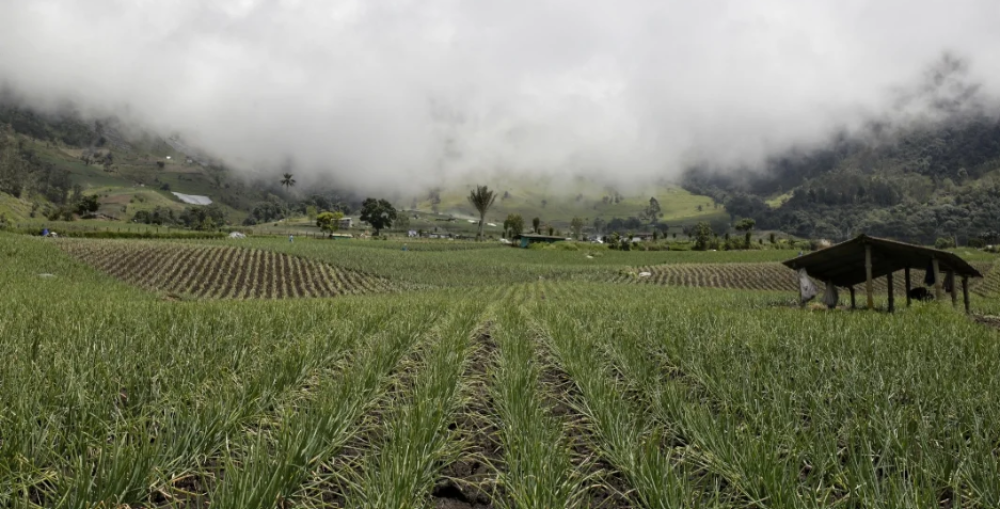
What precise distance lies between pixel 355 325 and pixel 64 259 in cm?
3112

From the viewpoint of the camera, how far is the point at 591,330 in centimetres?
877

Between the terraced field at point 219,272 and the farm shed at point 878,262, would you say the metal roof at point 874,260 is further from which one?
the terraced field at point 219,272

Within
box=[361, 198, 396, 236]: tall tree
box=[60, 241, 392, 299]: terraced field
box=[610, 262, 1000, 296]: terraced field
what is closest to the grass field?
box=[60, 241, 392, 299]: terraced field

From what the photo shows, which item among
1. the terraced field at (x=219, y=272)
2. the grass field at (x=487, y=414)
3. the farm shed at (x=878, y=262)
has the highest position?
the farm shed at (x=878, y=262)

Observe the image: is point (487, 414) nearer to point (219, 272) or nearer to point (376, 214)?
point (219, 272)

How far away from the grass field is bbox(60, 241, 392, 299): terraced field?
856 inches

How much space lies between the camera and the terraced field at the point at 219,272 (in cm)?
2867

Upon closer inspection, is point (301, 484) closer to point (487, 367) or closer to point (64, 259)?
point (487, 367)

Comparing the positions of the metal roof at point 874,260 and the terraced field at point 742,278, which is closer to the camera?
the metal roof at point 874,260

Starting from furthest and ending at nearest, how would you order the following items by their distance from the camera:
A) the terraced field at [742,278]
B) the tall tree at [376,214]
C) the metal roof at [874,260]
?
Result: 1. the tall tree at [376,214]
2. the terraced field at [742,278]
3. the metal roof at [874,260]

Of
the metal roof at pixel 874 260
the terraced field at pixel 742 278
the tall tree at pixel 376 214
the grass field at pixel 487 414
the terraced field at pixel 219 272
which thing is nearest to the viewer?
the grass field at pixel 487 414

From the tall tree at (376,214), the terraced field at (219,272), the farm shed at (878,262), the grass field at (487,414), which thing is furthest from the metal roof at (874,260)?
the tall tree at (376,214)

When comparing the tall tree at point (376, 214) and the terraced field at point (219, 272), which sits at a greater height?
the tall tree at point (376, 214)

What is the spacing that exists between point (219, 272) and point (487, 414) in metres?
33.5
